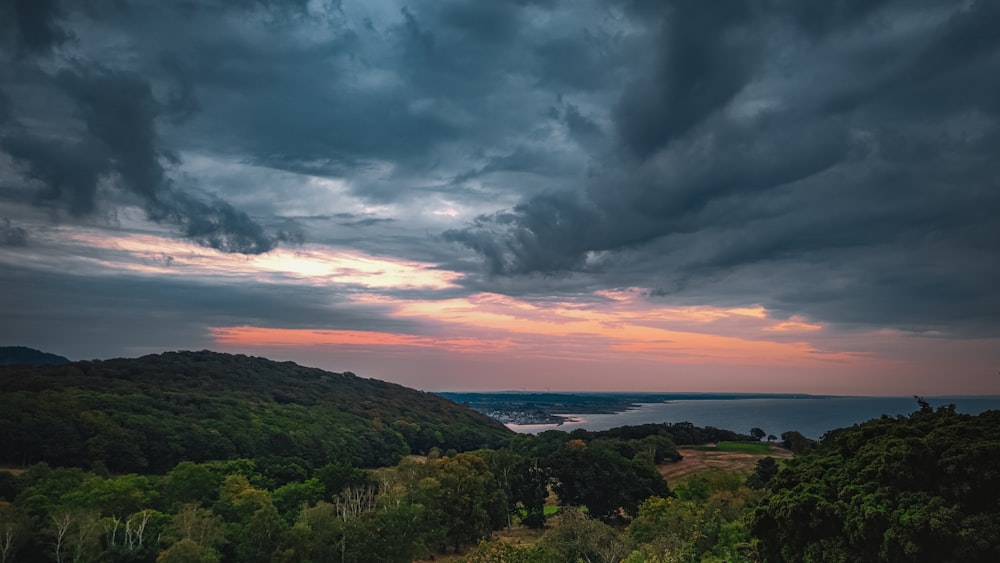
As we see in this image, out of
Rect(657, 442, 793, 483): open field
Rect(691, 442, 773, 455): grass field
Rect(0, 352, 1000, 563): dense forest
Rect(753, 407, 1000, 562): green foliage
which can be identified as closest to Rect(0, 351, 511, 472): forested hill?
Rect(0, 352, 1000, 563): dense forest

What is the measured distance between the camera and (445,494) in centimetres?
6475

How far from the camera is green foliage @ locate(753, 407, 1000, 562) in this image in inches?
949

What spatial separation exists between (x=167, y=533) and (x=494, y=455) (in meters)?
43.5

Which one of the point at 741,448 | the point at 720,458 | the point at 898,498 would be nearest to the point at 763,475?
the point at 898,498

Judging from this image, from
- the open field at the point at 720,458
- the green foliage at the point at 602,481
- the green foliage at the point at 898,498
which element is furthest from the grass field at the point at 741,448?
the green foliage at the point at 898,498

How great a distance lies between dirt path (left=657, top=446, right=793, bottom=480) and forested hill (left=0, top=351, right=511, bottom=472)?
5848 centimetres

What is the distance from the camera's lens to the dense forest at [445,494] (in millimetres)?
26938

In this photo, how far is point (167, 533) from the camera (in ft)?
162

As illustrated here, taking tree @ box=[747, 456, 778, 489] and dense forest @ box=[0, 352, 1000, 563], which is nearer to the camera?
dense forest @ box=[0, 352, 1000, 563]

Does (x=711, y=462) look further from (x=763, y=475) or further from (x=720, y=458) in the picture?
(x=763, y=475)

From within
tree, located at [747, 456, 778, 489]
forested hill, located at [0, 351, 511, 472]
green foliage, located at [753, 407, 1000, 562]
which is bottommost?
forested hill, located at [0, 351, 511, 472]

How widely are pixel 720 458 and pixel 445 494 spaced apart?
69834mm

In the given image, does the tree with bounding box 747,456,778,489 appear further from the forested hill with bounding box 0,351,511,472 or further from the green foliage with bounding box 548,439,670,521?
the forested hill with bounding box 0,351,511,472

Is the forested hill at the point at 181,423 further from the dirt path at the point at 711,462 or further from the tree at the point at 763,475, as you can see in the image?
the tree at the point at 763,475
